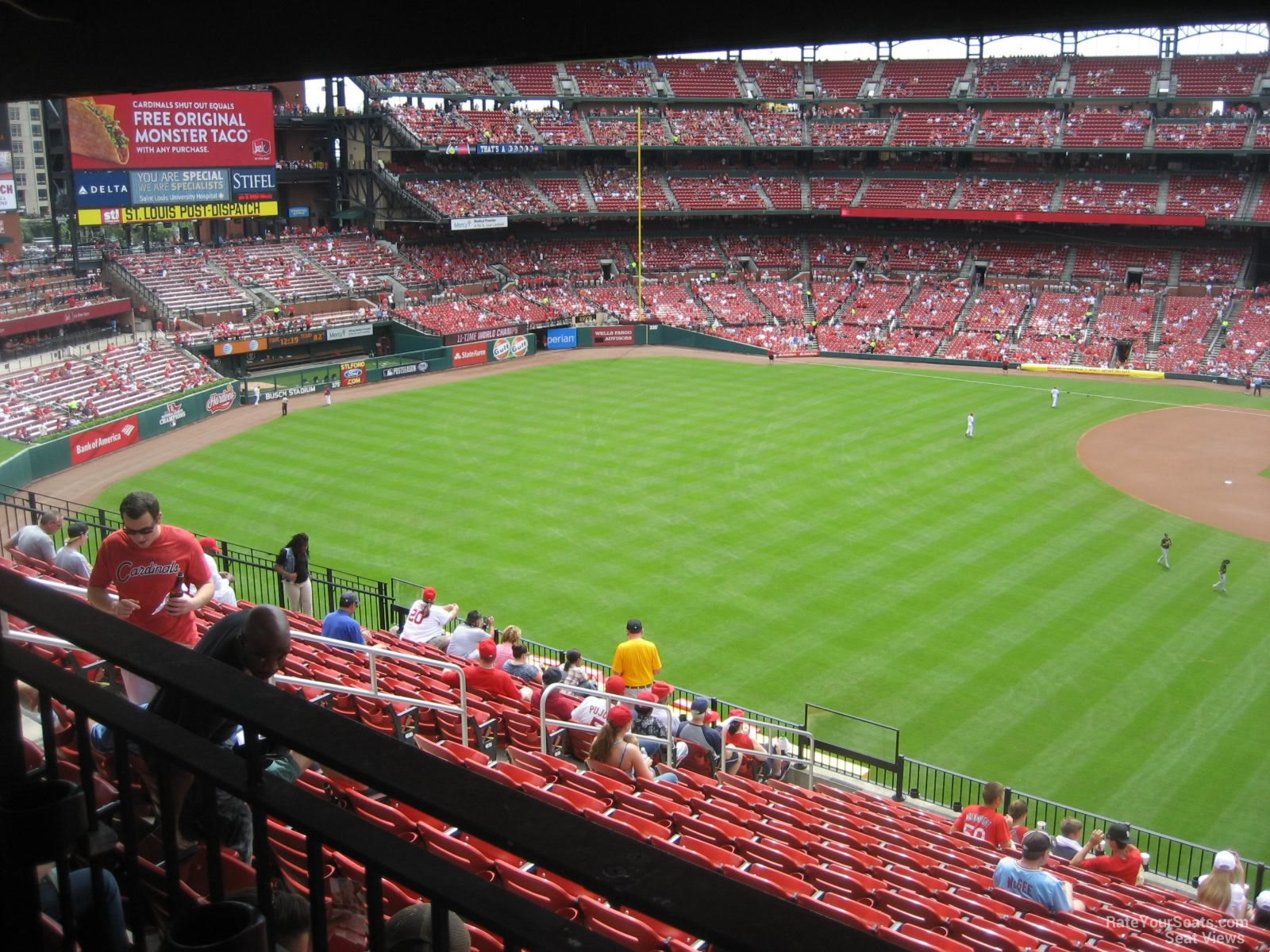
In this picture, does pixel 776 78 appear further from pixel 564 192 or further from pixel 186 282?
pixel 186 282

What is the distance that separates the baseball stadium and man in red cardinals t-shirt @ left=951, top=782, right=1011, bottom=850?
0.08m

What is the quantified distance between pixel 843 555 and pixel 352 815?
2801 cm

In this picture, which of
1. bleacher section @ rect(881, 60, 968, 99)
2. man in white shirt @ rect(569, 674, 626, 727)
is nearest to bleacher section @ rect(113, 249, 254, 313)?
bleacher section @ rect(881, 60, 968, 99)

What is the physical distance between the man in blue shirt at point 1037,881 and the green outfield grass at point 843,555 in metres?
9.09

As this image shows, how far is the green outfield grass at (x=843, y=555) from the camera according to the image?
20.6 meters

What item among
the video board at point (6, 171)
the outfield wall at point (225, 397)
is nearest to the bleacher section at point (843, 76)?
the outfield wall at point (225, 397)

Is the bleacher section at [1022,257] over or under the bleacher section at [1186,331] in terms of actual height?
over

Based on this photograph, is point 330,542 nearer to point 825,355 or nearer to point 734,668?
point 734,668

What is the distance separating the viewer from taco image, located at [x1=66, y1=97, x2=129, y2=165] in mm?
48656

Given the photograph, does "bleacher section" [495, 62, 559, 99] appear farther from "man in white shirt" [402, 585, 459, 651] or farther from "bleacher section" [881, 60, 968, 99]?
"man in white shirt" [402, 585, 459, 651]

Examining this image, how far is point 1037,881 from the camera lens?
376 inches

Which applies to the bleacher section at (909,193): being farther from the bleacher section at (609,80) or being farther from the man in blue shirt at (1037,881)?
the man in blue shirt at (1037,881)

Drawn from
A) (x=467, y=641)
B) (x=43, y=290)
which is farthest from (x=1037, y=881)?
(x=43, y=290)

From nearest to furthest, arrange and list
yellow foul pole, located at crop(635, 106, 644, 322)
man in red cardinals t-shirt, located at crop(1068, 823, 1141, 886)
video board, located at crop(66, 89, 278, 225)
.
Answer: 1. man in red cardinals t-shirt, located at crop(1068, 823, 1141, 886)
2. video board, located at crop(66, 89, 278, 225)
3. yellow foul pole, located at crop(635, 106, 644, 322)
